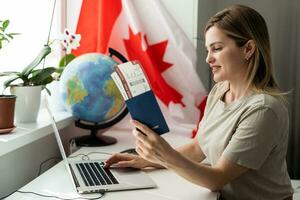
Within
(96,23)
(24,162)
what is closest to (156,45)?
(96,23)

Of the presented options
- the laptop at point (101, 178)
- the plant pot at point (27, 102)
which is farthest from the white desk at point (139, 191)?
the plant pot at point (27, 102)

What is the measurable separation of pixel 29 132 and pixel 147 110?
455 millimetres

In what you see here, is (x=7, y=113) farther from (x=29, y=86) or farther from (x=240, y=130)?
(x=240, y=130)

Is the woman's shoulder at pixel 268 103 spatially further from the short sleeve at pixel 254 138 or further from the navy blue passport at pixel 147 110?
the navy blue passport at pixel 147 110

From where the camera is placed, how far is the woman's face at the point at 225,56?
106 centimetres

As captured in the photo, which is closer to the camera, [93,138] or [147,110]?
[147,110]

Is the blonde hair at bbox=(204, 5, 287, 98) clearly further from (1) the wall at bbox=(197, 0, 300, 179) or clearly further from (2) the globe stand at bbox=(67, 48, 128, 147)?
(1) the wall at bbox=(197, 0, 300, 179)

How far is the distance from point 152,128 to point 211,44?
0.32 metres

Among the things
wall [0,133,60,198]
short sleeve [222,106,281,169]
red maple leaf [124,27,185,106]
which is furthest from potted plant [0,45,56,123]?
short sleeve [222,106,281,169]

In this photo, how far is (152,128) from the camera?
978 mm

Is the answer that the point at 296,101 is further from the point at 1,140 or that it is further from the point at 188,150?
the point at 1,140

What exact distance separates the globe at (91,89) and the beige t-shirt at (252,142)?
1.36 ft

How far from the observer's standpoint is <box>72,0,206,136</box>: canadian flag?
1663 millimetres

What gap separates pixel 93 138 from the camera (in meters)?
1.50
